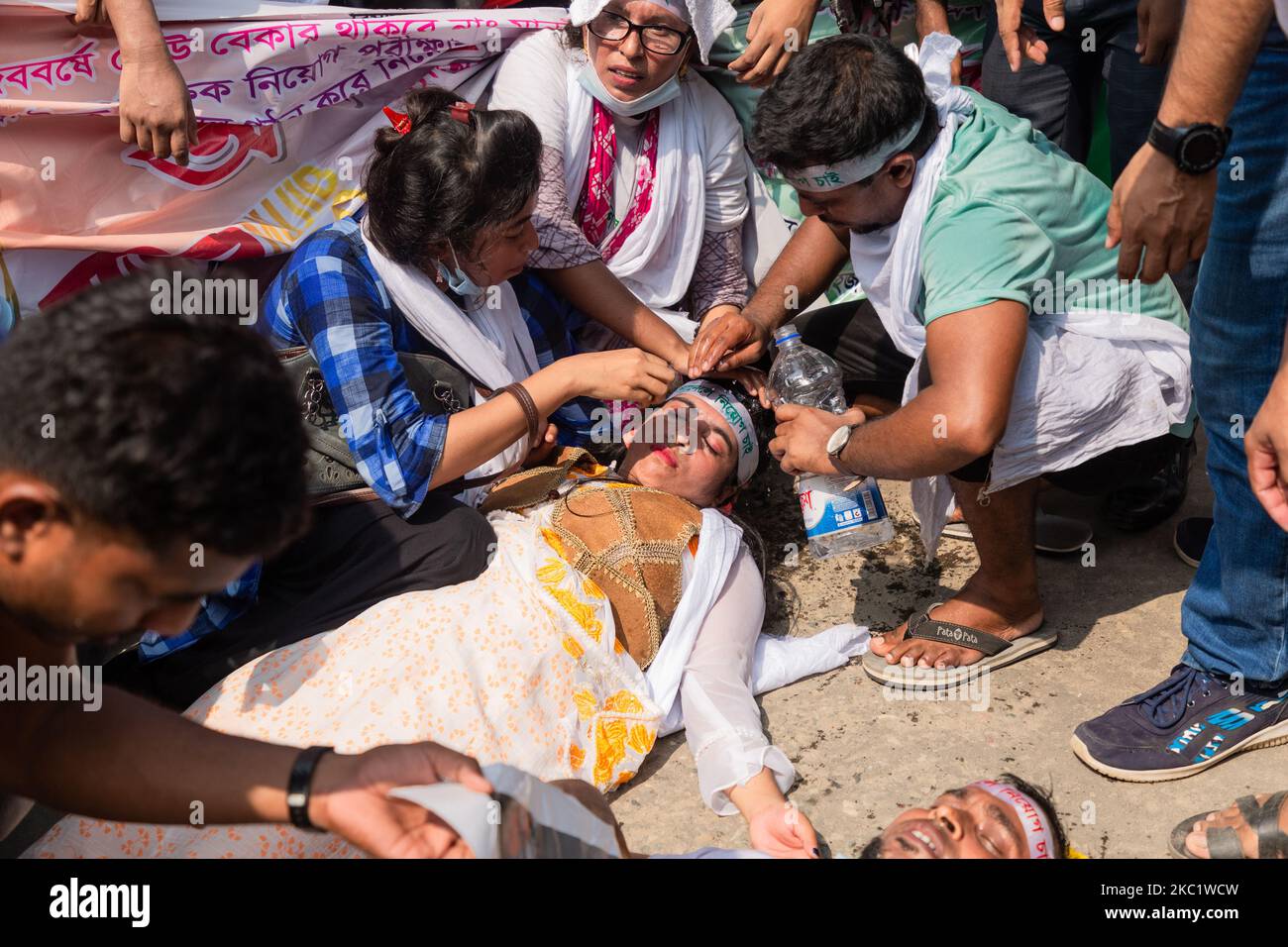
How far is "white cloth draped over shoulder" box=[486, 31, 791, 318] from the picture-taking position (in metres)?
3.96

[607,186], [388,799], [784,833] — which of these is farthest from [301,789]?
[607,186]

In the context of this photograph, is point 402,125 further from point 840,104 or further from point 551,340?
point 840,104

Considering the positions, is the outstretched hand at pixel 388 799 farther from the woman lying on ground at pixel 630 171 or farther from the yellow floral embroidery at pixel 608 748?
the woman lying on ground at pixel 630 171

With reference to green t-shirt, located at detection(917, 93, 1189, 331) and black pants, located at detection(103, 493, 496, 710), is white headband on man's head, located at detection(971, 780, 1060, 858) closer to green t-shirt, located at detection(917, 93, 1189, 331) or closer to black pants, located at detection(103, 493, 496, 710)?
green t-shirt, located at detection(917, 93, 1189, 331)

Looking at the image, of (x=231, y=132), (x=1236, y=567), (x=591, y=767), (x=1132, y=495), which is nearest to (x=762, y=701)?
(x=591, y=767)

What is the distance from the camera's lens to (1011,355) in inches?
113

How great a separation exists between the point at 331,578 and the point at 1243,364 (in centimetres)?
230

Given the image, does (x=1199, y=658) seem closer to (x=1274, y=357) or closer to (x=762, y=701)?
(x=1274, y=357)

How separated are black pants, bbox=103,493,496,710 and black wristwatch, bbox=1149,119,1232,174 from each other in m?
1.90

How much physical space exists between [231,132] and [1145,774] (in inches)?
129

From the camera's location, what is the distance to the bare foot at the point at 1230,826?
255cm

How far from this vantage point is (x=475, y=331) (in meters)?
3.42

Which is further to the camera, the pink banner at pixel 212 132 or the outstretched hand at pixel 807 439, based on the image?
the pink banner at pixel 212 132

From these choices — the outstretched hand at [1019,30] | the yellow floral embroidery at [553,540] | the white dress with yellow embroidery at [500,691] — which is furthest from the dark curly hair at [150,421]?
the outstretched hand at [1019,30]
